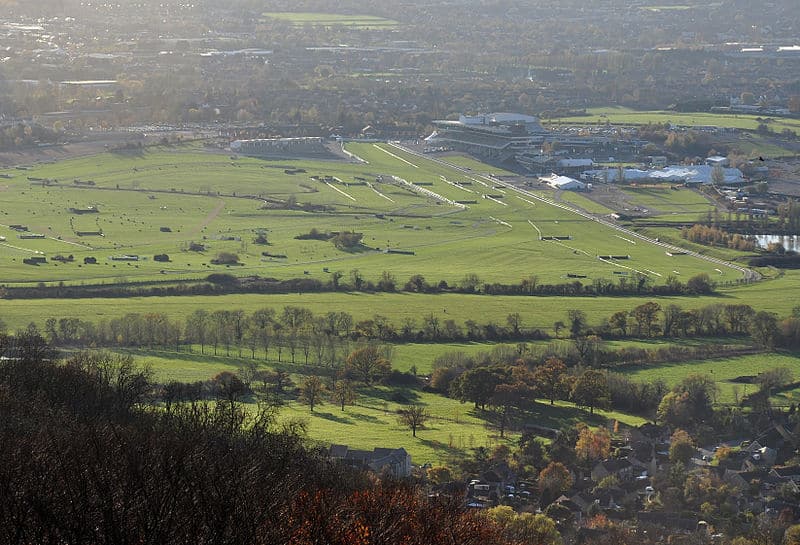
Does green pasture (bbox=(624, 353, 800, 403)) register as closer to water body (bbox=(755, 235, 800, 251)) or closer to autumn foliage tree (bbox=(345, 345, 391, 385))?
autumn foliage tree (bbox=(345, 345, 391, 385))

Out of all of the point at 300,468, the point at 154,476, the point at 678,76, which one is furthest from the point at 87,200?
the point at 678,76

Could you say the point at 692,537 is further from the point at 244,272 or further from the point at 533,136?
the point at 533,136

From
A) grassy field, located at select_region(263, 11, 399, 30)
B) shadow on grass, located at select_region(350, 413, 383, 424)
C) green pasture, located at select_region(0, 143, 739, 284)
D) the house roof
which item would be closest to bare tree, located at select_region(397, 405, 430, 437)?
shadow on grass, located at select_region(350, 413, 383, 424)

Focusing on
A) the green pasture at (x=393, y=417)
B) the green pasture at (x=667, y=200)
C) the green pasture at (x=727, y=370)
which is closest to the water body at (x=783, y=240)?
the green pasture at (x=667, y=200)

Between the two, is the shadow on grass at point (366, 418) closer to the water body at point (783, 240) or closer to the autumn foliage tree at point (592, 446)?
the autumn foliage tree at point (592, 446)

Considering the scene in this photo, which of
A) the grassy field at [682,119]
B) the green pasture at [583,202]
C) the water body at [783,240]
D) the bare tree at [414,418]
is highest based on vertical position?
the bare tree at [414,418]

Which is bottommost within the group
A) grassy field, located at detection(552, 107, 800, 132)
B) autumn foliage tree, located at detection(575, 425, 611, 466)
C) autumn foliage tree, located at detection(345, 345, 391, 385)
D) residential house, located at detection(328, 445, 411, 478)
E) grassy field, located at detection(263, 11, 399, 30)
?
grassy field, located at detection(552, 107, 800, 132)
